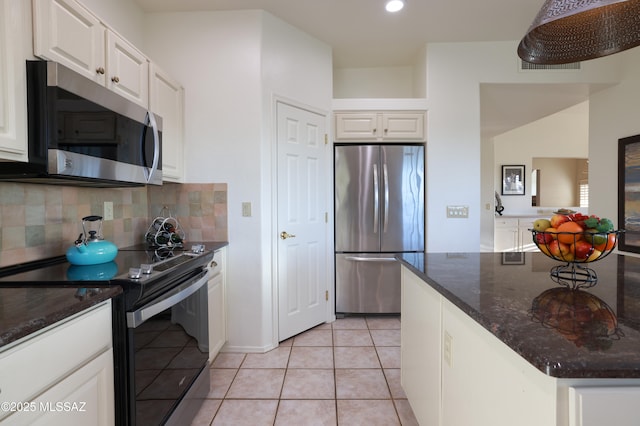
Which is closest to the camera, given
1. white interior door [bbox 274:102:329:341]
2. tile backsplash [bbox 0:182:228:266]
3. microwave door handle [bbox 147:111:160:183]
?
tile backsplash [bbox 0:182:228:266]

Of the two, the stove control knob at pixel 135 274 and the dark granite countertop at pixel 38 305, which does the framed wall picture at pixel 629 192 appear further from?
the dark granite countertop at pixel 38 305

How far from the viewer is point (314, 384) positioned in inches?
79.9

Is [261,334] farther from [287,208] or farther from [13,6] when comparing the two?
[13,6]

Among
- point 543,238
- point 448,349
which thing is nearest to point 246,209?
point 448,349

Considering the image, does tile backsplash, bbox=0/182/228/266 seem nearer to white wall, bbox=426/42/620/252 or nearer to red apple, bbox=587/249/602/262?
white wall, bbox=426/42/620/252

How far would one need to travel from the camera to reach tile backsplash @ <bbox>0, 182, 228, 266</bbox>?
1.47m

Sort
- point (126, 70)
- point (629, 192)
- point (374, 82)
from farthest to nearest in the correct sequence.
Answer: point (374, 82), point (629, 192), point (126, 70)

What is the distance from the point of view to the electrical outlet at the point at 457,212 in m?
3.07

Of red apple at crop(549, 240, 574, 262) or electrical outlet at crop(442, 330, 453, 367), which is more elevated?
red apple at crop(549, 240, 574, 262)

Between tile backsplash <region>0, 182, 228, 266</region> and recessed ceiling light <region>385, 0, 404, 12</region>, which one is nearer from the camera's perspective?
tile backsplash <region>0, 182, 228, 266</region>

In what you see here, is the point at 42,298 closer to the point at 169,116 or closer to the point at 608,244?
the point at 169,116

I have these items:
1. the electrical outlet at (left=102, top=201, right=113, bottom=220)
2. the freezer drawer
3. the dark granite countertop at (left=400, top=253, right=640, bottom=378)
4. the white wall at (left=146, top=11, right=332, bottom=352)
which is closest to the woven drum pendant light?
the dark granite countertop at (left=400, top=253, right=640, bottom=378)

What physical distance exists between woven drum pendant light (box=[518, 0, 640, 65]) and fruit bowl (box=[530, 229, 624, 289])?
711 mm

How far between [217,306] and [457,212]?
2.38 metres
